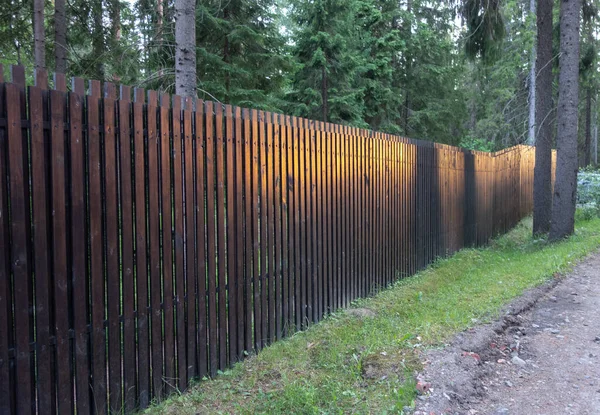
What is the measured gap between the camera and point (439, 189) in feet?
32.7

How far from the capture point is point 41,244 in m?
2.96

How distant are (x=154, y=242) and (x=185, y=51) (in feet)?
11.4

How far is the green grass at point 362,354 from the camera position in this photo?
11.9 feet

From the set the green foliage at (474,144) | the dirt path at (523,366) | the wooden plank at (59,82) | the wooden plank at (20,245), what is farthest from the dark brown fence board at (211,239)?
the green foliage at (474,144)

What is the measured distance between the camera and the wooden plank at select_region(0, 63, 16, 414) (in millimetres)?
2785

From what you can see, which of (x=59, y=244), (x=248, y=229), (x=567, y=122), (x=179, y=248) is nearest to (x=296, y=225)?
(x=248, y=229)

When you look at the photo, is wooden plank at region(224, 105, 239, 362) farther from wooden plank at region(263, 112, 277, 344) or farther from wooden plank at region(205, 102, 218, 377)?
wooden plank at region(263, 112, 277, 344)

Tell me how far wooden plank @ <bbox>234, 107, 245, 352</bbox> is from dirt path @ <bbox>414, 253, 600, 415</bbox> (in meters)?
1.74

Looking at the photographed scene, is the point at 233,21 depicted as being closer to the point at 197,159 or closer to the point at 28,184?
the point at 197,159

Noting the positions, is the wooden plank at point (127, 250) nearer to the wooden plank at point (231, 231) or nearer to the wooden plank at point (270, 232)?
the wooden plank at point (231, 231)

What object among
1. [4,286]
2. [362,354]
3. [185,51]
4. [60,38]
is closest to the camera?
[4,286]

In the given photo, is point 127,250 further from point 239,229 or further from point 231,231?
point 239,229

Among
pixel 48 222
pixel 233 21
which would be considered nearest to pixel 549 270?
pixel 48 222

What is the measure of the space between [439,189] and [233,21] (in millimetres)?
6503
